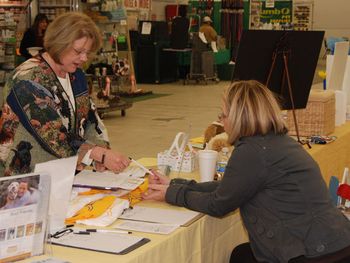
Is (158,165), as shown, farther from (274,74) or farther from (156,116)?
(156,116)

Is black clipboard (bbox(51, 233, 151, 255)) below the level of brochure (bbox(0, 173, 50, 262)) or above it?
below

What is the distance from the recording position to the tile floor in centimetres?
813

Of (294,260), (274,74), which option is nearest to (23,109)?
(294,260)

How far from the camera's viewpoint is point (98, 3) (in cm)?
1279

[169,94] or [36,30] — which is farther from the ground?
[36,30]

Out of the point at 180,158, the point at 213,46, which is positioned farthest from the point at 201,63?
the point at 180,158

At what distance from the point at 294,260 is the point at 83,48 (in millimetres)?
1431

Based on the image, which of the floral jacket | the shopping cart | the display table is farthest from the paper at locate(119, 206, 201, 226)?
the shopping cart

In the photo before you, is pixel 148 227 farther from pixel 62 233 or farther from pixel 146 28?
pixel 146 28

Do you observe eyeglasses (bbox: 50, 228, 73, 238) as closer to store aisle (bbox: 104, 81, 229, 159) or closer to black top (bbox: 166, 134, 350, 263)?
black top (bbox: 166, 134, 350, 263)

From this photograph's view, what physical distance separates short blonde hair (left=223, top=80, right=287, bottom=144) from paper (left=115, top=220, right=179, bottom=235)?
46 centimetres

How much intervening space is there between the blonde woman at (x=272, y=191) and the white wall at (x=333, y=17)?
20210 mm

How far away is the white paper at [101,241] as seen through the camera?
2.19 metres

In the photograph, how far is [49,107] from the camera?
120 inches
